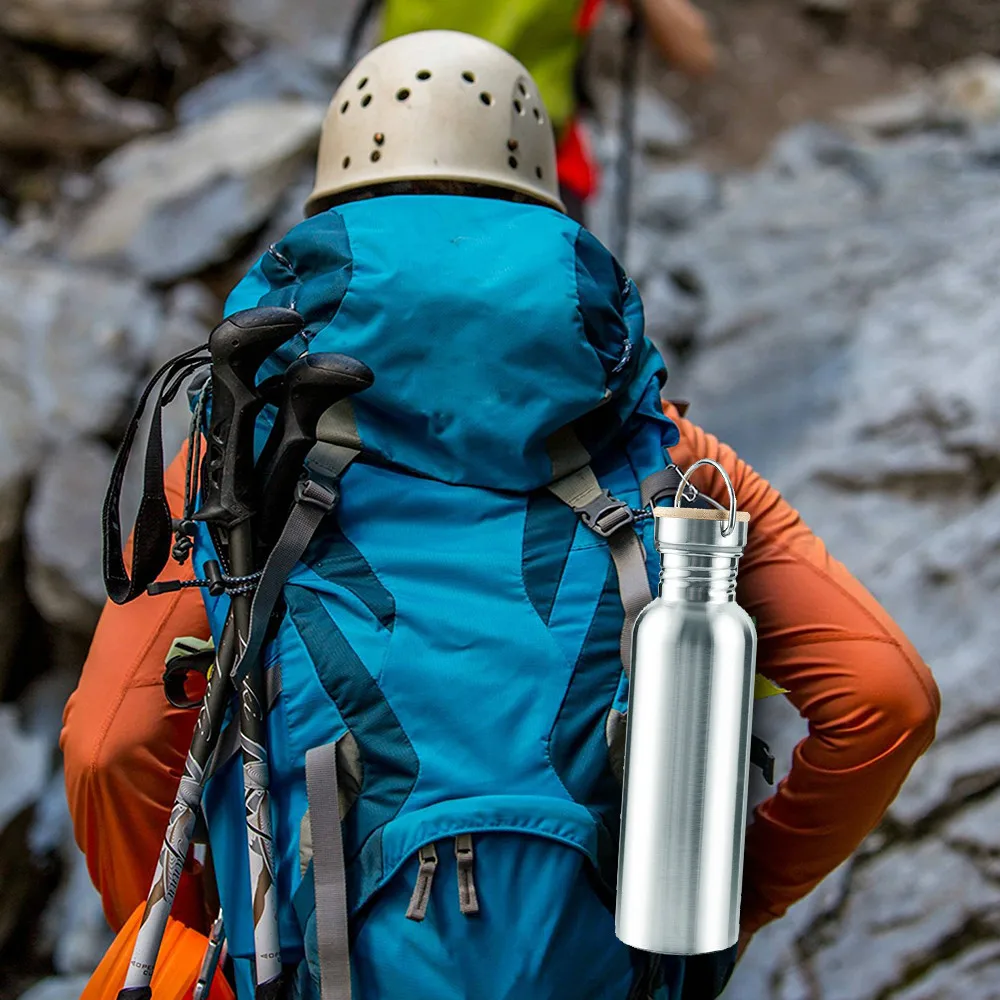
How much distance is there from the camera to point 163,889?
51.1 inches

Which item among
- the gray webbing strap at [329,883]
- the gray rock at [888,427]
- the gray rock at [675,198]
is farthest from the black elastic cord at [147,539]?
the gray rock at [675,198]

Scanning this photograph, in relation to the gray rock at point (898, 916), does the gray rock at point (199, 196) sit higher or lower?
higher

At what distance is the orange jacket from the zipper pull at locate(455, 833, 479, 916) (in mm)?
507

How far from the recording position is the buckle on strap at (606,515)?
4.31 ft

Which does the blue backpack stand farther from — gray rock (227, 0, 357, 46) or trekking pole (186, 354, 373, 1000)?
gray rock (227, 0, 357, 46)

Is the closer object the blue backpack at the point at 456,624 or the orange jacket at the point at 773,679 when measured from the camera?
the blue backpack at the point at 456,624

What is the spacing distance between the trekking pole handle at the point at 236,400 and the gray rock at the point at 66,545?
2.95 m

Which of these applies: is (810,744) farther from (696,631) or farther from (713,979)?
(696,631)

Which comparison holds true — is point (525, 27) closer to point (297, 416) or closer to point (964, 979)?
point (297, 416)

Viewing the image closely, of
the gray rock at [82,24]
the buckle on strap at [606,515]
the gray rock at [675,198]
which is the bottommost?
the buckle on strap at [606,515]

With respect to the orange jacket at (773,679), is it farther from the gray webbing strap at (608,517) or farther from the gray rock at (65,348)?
the gray rock at (65,348)

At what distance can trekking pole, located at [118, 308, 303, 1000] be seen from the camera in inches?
49.3

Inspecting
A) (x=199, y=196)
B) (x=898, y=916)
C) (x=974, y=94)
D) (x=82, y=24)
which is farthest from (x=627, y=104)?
(x=82, y=24)

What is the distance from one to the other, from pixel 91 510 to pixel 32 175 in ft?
11.7
